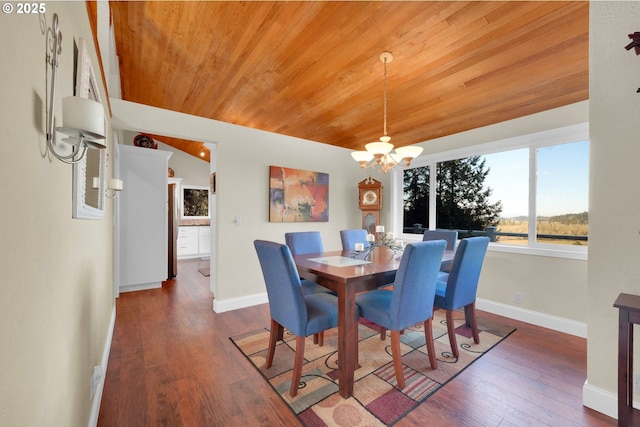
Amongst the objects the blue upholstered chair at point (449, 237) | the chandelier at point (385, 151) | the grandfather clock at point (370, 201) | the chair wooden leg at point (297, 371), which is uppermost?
the chandelier at point (385, 151)

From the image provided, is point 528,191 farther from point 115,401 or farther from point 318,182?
point 115,401

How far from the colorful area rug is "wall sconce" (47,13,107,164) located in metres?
1.77

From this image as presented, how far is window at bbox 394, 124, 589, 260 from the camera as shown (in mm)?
2809

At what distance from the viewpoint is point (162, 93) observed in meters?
3.61

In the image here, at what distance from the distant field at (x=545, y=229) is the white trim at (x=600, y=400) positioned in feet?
4.56

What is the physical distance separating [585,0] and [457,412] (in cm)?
282

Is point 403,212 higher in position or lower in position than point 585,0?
lower

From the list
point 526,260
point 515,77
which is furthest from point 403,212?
point 515,77

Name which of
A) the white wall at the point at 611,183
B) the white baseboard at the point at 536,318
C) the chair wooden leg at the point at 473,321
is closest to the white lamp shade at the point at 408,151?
the white wall at the point at 611,183

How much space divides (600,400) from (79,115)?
9.86 ft

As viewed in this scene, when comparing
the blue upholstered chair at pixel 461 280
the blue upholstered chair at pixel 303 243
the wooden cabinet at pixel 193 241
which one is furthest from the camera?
the wooden cabinet at pixel 193 241

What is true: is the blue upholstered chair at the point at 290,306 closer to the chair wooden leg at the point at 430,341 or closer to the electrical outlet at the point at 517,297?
the chair wooden leg at the point at 430,341

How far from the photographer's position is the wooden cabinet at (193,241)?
273 inches

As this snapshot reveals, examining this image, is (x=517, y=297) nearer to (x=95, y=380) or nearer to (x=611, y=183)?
(x=611, y=183)
